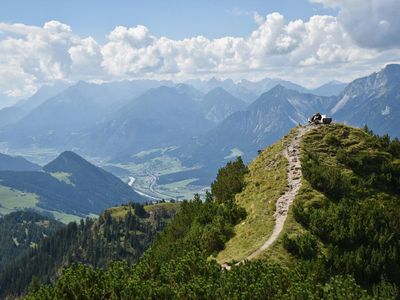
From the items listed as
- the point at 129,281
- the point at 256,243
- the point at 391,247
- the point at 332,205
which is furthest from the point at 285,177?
the point at 129,281

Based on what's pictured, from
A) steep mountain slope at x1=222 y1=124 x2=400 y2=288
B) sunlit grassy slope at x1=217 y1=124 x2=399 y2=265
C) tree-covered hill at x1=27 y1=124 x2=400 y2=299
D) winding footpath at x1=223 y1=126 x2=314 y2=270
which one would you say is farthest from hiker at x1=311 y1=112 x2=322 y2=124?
tree-covered hill at x1=27 y1=124 x2=400 y2=299

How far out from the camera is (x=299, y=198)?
5994 cm

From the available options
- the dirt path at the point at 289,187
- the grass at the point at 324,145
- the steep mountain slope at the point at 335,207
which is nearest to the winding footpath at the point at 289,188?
the dirt path at the point at 289,187

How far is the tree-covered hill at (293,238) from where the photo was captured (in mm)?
35438

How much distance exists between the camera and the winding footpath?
51219 mm

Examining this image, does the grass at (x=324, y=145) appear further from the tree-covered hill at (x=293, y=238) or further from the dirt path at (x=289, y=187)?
the dirt path at (x=289, y=187)

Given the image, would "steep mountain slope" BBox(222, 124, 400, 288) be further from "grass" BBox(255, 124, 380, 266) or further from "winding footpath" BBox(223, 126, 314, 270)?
"winding footpath" BBox(223, 126, 314, 270)

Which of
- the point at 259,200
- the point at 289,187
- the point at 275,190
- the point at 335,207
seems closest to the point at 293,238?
the point at 335,207

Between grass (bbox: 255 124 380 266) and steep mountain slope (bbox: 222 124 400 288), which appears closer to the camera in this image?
steep mountain slope (bbox: 222 124 400 288)

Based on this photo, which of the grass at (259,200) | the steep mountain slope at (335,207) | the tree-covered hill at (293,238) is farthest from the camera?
the grass at (259,200)

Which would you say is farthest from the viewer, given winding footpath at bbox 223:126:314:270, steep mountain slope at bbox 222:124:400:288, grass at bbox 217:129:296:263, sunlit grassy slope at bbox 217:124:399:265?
grass at bbox 217:129:296:263

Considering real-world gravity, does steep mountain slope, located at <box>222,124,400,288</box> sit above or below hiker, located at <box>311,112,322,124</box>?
below

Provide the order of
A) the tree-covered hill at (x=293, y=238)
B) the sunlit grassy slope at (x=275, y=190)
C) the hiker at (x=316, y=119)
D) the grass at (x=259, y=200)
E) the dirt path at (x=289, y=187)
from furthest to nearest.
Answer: the hiker at (x=316, y=119), the grass at (x=259, y=200), the sunlit grassy slope at (x=275, y=190), the dirt path at (x=289, y=187), the tree-covered hill at (x=293, y=238)

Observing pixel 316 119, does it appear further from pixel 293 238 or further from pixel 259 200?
pixel 293 238
